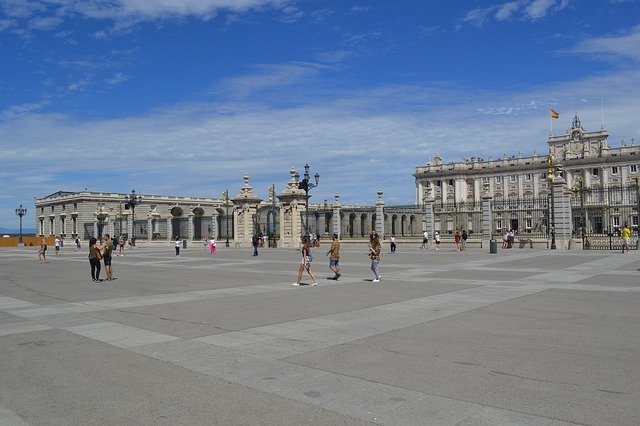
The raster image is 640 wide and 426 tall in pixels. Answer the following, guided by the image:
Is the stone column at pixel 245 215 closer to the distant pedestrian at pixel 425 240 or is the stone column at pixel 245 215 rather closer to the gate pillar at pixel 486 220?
the distant pedestrian at pixel 425 240

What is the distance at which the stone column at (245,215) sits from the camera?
50.9 m

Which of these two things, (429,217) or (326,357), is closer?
(326,357)

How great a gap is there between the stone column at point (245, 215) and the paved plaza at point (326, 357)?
36.0 metres

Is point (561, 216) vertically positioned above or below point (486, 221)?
above

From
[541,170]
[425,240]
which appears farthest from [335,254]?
[541,170]

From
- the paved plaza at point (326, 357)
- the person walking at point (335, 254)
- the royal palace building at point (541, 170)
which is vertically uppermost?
the royal palace building at point (541, 170)

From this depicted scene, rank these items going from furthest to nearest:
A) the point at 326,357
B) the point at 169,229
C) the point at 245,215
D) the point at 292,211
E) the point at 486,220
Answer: the point at 169,229
the point at 245,215
the point at 292,211
the point at 486,220
the point at 326,357

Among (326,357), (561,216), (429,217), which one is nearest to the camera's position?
(326,357)

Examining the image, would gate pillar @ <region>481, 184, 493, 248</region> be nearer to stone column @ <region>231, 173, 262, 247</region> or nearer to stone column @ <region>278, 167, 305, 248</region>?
stone column @ <region>278, 167, 305, 248</region>

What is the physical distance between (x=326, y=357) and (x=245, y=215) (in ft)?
145

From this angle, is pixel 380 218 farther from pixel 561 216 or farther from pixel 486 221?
pixel 561 216

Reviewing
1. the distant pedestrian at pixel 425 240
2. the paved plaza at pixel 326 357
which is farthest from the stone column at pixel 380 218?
the paved plaza at pixel 326 357

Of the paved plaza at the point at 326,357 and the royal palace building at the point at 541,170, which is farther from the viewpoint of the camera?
the royal palace building at the point at 541,170

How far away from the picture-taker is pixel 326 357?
7594 millimetres
